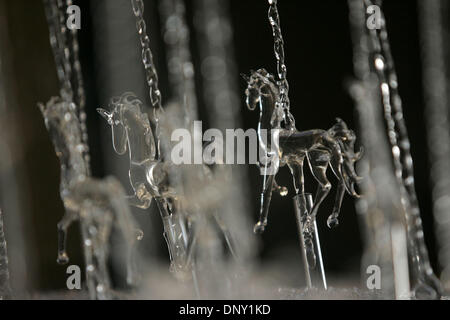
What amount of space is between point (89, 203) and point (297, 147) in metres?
0.75

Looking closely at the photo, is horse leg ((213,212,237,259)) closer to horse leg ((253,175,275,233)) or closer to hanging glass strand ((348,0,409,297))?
horse leg ((253,175,275,233))

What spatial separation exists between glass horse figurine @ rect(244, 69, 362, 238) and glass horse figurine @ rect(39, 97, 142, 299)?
1.50 ft

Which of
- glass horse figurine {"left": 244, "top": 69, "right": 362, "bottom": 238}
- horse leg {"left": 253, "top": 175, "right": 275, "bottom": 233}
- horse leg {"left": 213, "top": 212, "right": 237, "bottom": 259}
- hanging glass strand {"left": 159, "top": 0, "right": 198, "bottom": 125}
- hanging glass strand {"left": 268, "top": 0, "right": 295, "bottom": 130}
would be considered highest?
hanging glass strand {"left": 159, "top": 0, "right": 198, "bottom": 125}

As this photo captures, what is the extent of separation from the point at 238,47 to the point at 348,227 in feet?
4.38

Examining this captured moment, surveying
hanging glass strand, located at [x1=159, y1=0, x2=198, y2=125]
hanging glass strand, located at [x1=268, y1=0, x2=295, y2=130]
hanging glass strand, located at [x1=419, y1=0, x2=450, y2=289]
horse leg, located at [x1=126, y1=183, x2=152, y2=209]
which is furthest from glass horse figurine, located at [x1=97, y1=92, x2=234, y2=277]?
hanging glass strand, located at [x1=419, y1=0, x2=450, y2=289]

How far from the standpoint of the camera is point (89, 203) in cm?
213

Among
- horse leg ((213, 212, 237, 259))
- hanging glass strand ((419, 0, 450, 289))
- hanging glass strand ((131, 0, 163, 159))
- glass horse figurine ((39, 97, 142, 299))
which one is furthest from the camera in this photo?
hanging glass strand ((419, 0, 450, 289))

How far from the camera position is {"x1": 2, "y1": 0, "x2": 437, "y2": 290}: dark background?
14.0 feet

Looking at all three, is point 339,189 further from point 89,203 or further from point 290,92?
point 290,92

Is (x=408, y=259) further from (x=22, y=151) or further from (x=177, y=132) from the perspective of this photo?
(x=22, y=151)

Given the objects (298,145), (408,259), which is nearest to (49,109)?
(298,145)

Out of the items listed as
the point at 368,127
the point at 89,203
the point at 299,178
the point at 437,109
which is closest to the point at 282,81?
the point at 299,178

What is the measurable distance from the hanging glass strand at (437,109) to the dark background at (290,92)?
0.17ft

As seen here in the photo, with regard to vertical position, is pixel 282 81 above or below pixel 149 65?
below
